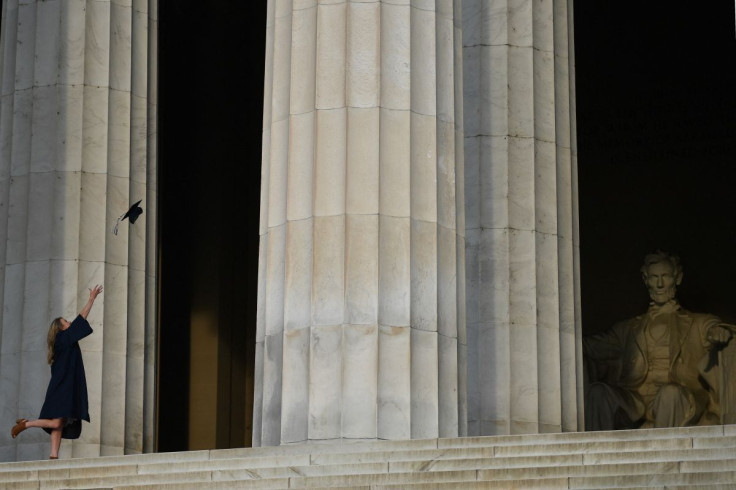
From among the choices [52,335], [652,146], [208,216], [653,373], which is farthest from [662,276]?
[52,335]

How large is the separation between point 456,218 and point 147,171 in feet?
25.3

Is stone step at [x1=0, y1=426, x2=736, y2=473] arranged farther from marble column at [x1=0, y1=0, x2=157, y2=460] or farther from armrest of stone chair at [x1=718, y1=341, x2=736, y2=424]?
armrest of stone chair at [x1=718, y1=341, x2=736, y2=424]

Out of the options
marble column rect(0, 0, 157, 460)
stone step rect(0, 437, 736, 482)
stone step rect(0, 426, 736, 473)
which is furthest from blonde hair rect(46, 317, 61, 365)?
stone step rect(0, 437, 736, 482)

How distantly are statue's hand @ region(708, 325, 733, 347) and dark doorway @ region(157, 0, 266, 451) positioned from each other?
34.8 feet

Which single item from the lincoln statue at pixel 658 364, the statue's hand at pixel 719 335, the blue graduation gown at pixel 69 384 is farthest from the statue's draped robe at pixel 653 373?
the blue graduation gown at pixel 69 384

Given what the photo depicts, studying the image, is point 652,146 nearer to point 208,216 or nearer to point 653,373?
point 653,373

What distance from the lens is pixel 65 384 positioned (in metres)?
26.0

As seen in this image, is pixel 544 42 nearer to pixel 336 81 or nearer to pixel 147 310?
pixel 336 81

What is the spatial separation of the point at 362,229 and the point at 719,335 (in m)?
14.4

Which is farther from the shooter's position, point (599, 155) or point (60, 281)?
point (599, 155)

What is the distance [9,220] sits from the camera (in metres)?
29.6

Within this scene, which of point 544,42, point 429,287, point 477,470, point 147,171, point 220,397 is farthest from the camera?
point 220,397

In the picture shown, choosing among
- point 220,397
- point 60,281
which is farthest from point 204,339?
point 60,281

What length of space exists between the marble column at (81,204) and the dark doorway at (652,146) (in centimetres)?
1362
